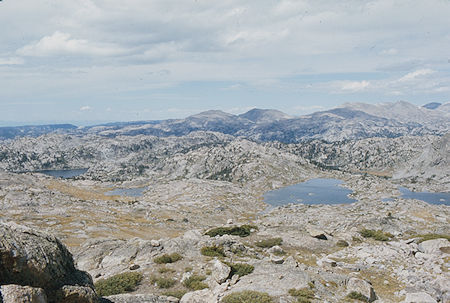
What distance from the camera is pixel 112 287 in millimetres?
23500

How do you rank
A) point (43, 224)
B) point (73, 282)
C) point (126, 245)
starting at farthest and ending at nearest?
point (43, 224) → point (126, 245) → point (73, 282)

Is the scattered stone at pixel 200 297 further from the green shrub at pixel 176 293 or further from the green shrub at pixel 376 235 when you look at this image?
the green shrub at pixel 376 235

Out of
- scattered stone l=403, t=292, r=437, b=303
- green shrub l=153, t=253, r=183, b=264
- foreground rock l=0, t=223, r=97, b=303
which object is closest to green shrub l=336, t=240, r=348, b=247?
scattered stone l=403, t=292, r=437, b=303

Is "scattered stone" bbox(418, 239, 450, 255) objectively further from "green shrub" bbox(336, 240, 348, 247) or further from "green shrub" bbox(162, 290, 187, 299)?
"green shrub" bbox(162, 290, 187, 299)

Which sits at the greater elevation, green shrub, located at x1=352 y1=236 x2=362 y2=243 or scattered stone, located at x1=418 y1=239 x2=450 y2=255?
scattered stone, located at x1=418 y1=239 x2=450 y2=255

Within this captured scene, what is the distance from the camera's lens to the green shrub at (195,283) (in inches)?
926

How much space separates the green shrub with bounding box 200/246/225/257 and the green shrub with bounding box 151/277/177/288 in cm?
699

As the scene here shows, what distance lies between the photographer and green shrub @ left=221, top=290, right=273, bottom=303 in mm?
19719

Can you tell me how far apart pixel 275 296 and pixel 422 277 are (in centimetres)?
1893

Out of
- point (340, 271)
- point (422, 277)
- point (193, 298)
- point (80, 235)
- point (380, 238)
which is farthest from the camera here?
point (80, 235)

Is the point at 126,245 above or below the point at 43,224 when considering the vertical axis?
above

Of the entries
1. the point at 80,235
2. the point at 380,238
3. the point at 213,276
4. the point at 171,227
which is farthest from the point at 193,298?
the point at 171,227

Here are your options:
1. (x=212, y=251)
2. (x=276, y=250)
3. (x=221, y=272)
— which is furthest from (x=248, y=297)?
(x=276, y=250)

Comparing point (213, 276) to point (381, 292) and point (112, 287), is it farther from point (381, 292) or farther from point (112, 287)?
point (381, 292)
